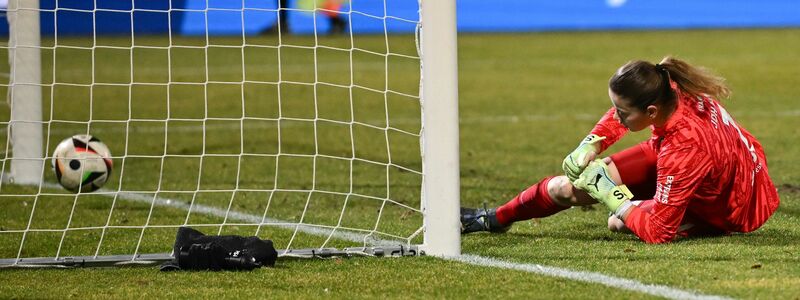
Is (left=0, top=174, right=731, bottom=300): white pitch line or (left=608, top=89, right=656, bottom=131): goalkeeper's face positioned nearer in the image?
(left=0, top=174, right=731, bottom=300): white pitch line

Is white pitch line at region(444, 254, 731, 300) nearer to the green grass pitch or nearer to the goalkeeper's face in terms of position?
the green grass pitch

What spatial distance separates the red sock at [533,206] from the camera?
5.77m

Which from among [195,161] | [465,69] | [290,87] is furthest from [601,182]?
[465,69]

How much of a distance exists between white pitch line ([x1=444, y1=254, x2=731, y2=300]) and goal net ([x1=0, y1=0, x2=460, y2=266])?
0.53 feet

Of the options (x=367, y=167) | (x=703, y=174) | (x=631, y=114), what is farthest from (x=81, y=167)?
(x=703, y=174)

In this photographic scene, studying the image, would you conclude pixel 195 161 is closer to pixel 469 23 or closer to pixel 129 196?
pixel 129 196

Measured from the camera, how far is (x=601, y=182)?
5.31m

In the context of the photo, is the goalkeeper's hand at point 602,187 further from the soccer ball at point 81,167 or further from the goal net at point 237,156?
the soccer ball at point 81,167

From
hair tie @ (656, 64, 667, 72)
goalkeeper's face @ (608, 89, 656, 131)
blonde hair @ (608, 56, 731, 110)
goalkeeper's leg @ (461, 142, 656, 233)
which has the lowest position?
goalkeeper's leg @ (461, 142, 656, 233)

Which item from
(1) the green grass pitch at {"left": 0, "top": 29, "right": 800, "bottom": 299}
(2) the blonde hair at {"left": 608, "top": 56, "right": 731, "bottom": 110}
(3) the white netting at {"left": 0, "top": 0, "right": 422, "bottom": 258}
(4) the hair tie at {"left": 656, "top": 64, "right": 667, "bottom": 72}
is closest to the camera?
(1) the green grass pitch at {"left": 0, "top": 29, "right": 800, "bottom": 299}

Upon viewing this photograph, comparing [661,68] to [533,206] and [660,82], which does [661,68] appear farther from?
[533,206]

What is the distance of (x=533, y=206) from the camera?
5.79 m

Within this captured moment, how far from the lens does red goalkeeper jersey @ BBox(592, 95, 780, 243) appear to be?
17.2 feet

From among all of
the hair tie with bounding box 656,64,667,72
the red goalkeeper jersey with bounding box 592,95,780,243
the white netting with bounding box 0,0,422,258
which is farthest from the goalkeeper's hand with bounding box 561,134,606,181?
the white netting with bounding box 0,0,422,258
